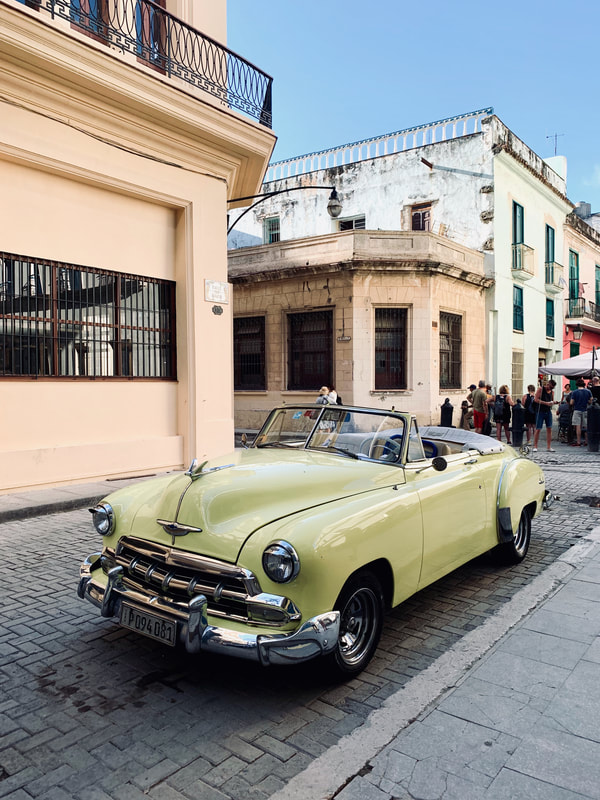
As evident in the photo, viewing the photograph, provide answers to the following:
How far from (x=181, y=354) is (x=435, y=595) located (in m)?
6.72

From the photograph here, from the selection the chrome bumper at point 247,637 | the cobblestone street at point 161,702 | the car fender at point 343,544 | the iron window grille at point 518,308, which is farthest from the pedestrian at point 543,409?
the chrome bumper at point 247,637

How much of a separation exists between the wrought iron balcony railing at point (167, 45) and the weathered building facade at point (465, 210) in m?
7.83

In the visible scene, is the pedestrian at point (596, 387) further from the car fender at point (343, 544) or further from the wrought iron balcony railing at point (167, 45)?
the car fender at point (343, 544)

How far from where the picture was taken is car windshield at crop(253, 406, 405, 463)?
13.6 feet

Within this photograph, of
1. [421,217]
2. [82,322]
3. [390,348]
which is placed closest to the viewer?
[82,322]

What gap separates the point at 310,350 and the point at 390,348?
253 cm

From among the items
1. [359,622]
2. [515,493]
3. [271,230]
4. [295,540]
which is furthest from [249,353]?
[295,540]

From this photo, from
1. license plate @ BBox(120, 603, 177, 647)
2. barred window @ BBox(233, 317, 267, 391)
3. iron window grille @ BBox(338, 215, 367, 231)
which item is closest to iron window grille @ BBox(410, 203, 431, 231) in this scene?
iron window grille @ BBox(338, 215, 367, 231)

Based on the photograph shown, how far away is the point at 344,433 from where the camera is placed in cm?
431

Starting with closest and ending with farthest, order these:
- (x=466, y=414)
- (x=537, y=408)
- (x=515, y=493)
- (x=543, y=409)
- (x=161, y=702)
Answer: (x=161, y=702), (x=515, y=493), (x=543, y=409), (x=537, y=408), (x=466, y=414)

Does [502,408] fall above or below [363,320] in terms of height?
below

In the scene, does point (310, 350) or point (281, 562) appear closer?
point (281, 562)

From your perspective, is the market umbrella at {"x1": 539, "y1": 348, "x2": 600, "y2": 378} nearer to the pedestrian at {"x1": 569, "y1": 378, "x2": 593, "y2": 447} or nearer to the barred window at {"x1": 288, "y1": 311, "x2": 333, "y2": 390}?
the pedestrian at {"x1": 569, "y1": 378, "x2": 593, "y2": 447}

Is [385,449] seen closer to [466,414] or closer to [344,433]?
[344,433]
